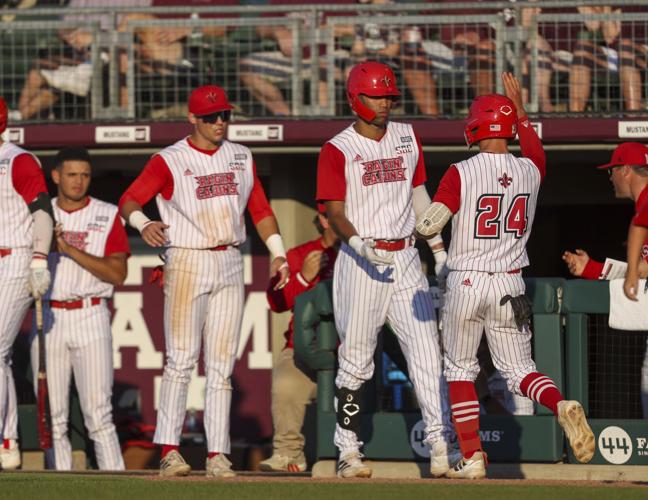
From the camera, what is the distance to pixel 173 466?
25.7 ft

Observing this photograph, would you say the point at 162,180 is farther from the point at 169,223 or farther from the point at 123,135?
the point at 123,135

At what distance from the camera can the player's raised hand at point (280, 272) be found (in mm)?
8008

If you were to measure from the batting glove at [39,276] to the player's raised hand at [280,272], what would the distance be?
1.27 m

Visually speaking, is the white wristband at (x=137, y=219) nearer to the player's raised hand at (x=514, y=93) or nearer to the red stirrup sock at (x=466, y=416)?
the red stirrup sock at (x=466, y=416)

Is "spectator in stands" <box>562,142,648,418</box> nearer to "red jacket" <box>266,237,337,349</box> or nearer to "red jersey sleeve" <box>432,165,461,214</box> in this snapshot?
"red jersey sleeve" <box>432,165,461,214</box>

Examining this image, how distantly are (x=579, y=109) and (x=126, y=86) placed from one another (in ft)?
11.3

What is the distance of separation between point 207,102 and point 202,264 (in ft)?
3.01

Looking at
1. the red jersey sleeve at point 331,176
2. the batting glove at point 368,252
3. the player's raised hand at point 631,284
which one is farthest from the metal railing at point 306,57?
the player's raised hand at point 631,284

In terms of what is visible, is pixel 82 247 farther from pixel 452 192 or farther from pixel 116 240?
pixel 452 192

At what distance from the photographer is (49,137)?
36.7 feet

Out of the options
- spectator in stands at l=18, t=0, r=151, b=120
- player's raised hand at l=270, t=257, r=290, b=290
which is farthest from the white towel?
spectator in stands at l=18, t=0, r=151, b=120

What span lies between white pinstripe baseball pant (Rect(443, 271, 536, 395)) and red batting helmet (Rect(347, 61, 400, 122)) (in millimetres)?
1007

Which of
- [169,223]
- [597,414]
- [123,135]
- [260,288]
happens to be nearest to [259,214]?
[169,223]

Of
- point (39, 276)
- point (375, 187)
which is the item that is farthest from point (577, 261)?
point (39, 276)
